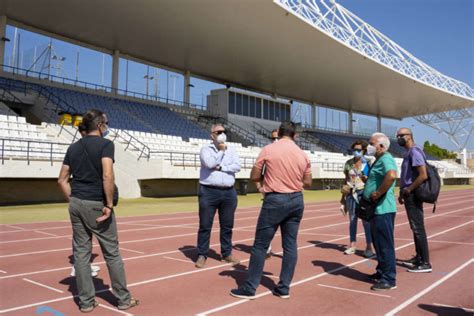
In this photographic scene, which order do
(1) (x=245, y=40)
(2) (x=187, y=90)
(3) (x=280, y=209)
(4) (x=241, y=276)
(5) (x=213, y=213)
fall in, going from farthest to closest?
(2) (x=187, y=90)
(1) (x=245, y=40)
(5) (x=213, y=213)
(4) (x=241, y=276)
(3) (x=280, y=209)

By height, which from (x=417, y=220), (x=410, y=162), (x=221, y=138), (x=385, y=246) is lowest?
(x=385, y=246)

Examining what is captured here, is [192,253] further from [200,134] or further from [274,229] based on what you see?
[200,134]

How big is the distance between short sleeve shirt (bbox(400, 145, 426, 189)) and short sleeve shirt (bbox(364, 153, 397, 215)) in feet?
2.92

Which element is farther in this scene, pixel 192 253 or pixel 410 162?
pixel 192 253

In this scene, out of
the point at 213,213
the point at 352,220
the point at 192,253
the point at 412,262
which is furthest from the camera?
the point at 352,220

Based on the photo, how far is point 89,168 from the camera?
4.26 meters

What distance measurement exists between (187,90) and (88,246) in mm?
37953

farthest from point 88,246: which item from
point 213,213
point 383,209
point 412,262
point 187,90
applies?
point 187,90

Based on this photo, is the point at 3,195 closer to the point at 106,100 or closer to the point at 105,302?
A: the point at 105,302

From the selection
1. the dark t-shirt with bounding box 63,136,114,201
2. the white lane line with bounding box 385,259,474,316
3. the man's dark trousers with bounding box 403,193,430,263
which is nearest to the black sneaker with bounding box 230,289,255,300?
the white lane line with bounding box 385,259,474,316

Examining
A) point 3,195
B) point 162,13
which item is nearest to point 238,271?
point 3,195

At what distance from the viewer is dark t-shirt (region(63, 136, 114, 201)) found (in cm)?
425

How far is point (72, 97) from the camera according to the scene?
30562mm

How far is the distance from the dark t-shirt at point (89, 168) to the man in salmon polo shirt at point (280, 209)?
5.57ft
